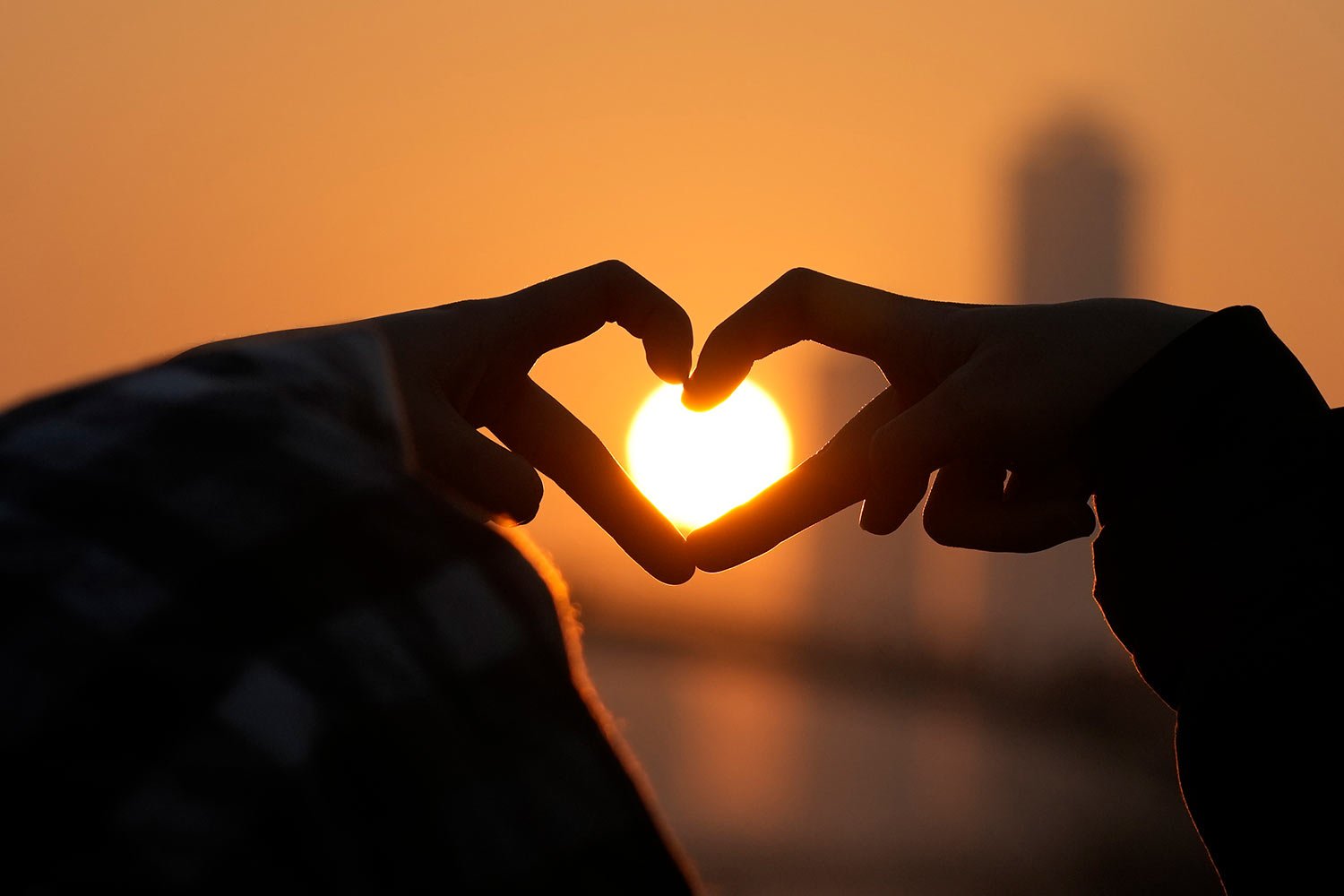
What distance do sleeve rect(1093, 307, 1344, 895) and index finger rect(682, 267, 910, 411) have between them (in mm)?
381

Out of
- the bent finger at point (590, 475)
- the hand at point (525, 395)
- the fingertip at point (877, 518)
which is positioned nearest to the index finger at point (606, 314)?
the hand at point (525, 395)

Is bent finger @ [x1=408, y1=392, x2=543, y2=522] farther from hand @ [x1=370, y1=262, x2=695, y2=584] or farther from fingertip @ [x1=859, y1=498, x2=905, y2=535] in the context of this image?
fingertip @ [x1=859, y1=498, x2=905, y2=535]

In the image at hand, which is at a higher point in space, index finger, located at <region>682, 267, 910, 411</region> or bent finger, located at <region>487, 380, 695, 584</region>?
index finger, located at <region>682, 267, 910, 411</region>

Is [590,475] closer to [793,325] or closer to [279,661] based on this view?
[793,325]

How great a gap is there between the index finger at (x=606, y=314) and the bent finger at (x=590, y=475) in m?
0.11

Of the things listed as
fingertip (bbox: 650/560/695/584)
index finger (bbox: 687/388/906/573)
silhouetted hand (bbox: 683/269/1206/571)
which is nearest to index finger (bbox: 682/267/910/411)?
silhouetted hand (bbox: 683/269/1206/571)

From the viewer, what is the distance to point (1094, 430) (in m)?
1.63

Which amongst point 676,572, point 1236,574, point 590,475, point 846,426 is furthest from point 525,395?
point 1236,574

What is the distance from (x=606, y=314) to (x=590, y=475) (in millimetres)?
256

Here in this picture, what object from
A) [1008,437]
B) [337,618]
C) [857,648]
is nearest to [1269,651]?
[1008,437]

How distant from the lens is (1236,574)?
54.4 inches

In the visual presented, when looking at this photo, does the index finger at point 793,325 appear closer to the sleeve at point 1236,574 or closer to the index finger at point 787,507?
the index finger at point 787,507

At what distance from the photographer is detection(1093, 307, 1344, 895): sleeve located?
47.4 inches

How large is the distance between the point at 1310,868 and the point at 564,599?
814 mm
